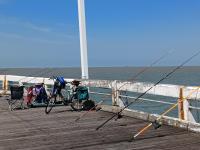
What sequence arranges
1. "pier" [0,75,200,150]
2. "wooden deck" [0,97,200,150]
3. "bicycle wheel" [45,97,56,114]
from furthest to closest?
"bicycle wheel" [45,97,56,114], "pier" [0,75,200,150], "wooden deck" [0,97,200,150]

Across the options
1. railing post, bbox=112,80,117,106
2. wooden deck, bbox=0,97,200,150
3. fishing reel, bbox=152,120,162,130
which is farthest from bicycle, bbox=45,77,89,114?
fishing reel, bbox=152,120,162,130

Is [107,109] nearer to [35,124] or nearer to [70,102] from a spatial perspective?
[70,102]

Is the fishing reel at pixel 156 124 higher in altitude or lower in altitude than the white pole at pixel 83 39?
lower

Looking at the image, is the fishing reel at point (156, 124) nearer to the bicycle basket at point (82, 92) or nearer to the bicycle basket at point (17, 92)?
the bicycle basket at point (82, 92)

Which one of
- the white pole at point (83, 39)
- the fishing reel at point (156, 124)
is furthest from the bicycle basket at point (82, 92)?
the fishing reel at point (156, 124)

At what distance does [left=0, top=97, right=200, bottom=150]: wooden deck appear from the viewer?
323 inches

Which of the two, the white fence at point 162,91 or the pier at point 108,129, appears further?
the white fence at point 162,91

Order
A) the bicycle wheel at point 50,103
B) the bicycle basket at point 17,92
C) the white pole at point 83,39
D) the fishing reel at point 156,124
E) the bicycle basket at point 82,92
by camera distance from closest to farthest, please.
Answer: the fishing reel at point 156,124 < the bicycle basket at point 82,92 < the bicycle wheel at point 50,103 < the bicycle basket at point 17,92 < the white pole at point 83,39

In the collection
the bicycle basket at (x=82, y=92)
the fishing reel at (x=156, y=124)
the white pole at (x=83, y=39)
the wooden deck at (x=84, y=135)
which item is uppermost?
the white pole at (x=83, y=39)

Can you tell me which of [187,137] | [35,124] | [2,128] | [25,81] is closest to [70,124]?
[35,124]

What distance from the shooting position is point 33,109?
48.0ft

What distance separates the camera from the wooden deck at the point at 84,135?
26.9 ft

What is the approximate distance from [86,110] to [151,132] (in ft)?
15.0

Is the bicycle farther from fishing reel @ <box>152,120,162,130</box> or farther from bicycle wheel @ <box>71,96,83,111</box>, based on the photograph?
fishing reel @ <box>152,120,162,130</box>
